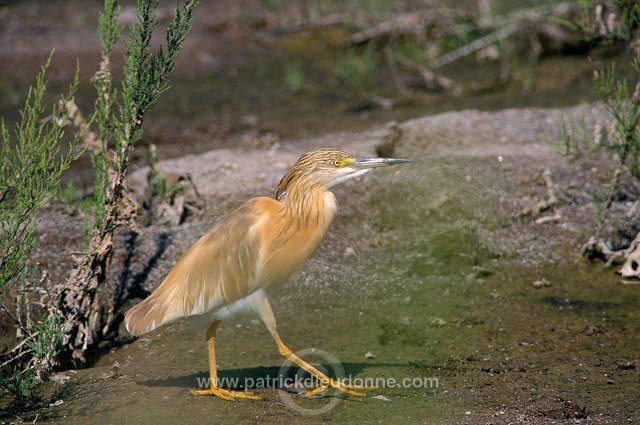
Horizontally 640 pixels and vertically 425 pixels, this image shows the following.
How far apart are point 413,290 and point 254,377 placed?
4.90 ft

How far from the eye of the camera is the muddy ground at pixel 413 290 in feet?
13.5

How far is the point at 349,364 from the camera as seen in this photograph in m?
4.64

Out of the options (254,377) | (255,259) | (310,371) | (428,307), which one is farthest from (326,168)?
(428,307)

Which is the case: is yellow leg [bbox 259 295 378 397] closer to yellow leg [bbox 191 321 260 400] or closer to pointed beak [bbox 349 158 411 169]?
yellow leg [bbox 191 321 260 400]

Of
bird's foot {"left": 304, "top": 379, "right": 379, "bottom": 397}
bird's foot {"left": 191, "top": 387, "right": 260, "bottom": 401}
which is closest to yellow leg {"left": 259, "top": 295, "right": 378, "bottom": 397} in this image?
bird's foot {"left": 304, "top": 379, "right": 379, "bottom": 397}

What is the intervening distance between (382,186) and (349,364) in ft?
7.36

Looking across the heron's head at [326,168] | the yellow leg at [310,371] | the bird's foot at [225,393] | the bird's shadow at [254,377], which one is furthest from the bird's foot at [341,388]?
the heron's head at [326,168]

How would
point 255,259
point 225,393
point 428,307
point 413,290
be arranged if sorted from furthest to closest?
point 413,290, point 428,307, point 255,259, point 225,393

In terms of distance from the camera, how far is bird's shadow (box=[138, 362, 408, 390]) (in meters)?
4.43

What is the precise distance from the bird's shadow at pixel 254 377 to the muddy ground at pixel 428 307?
0.05 ft

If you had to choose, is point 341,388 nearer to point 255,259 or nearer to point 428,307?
point 255,259

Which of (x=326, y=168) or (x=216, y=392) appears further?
(x=326, y=168)

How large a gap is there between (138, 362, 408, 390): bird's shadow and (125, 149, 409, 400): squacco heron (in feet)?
0.53

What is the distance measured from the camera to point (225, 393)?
4.24 metres
